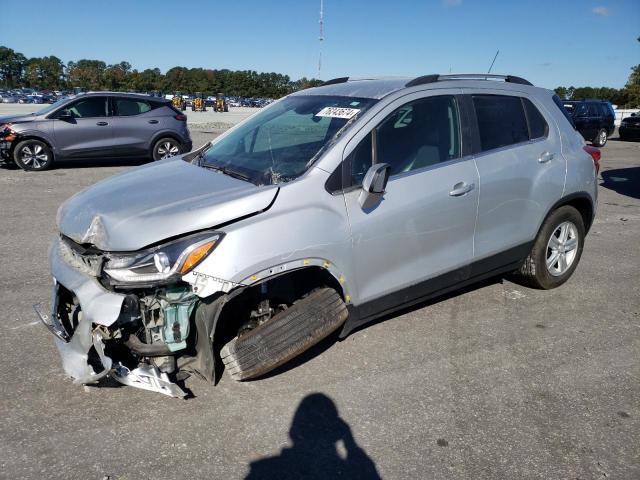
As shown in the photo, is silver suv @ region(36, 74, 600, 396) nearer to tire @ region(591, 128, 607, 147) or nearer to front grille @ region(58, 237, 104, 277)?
front grille @ region(58, 237, 104, 277)

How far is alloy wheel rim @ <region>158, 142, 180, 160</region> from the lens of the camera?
12.7 metres

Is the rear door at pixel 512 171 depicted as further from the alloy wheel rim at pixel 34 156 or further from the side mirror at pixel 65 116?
the alloy wheel rim at pixel 34 156

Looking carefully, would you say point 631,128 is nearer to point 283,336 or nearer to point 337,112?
point 337,112

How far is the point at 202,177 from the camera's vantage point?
3.55 metres

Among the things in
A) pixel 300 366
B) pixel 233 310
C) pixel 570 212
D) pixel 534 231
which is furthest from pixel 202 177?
pixel 570 212

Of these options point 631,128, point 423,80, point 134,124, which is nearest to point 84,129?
point 134,124

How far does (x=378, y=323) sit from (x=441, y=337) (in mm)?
513

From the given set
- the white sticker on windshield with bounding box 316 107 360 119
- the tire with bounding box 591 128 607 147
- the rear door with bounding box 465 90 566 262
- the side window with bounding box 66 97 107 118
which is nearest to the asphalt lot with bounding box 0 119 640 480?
the rear door with bounding box 465 90 566 262

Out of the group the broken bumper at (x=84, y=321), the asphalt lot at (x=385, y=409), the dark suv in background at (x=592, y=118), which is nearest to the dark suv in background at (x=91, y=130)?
the asphalt lot at (x=385, y=409)

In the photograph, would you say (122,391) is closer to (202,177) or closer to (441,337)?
(202,177)

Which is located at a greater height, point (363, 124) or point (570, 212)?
point (363, 124)

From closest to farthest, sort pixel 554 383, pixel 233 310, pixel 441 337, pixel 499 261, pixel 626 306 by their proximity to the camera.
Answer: pixel 233 310, pixel 554 383, pixel 441 337, pixel 499 261, pixel 626 306

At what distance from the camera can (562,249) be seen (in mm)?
4930

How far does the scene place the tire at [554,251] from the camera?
468cm
